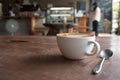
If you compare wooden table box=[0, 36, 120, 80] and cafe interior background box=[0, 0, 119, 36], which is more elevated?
cafe interior background box=[0, 0, 119, 36]

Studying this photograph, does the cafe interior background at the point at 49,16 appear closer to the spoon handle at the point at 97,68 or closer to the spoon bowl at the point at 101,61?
the spoon bowl at the point at 101,61

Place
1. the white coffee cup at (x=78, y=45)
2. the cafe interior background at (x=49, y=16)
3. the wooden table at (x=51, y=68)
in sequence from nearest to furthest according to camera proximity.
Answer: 1. the wooden table at (x=51, y=68)
2. the white coffee cup at (x=78, y=45)
3. the cafe interior background at (x=49, y=16)

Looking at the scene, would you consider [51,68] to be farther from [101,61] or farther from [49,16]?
[49,16]

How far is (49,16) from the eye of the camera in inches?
254

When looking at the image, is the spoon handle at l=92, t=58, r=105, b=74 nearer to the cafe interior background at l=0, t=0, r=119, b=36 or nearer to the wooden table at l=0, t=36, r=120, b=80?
the wooden table at l=0, t=36, r=120, b=80

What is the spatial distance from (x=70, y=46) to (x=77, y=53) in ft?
0.10

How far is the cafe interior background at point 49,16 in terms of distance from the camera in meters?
5.35

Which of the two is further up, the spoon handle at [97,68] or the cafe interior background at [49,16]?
the cafe interior background at [49,16]

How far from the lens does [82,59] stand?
0.66 meters

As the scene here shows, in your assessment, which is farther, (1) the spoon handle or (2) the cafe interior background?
(2) the cafe interior background

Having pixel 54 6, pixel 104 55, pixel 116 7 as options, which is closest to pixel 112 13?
pixel 116 7

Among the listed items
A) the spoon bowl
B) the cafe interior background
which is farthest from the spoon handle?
the cafe interior background

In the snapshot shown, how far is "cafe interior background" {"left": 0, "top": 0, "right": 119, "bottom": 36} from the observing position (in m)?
5.35

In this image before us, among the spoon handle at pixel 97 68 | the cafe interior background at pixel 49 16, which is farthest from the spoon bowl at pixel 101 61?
the cafe interior background at pixel 49 16
